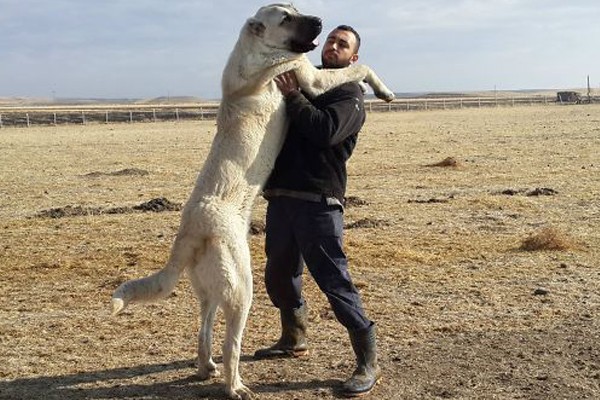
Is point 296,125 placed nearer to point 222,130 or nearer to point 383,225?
point 222,130

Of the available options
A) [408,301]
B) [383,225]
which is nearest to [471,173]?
[383,225]

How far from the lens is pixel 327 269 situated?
5.02 metres

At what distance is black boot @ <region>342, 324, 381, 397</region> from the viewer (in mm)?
4977

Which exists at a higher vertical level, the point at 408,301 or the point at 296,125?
the point at 296,125

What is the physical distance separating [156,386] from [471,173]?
13135 millimetres

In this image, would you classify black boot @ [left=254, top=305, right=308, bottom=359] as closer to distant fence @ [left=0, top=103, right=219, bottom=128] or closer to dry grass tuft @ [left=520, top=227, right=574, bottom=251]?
dry grass tuft @ [left=520, top=227, right=574, bottom=251]

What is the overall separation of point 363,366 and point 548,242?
194 inches

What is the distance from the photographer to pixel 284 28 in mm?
4887

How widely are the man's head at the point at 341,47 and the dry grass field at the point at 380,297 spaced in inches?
92.2

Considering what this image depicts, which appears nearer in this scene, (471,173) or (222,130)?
(222,130)

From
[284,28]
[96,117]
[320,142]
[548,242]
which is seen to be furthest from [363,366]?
[96,117]

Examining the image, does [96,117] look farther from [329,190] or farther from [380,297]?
[329,190]

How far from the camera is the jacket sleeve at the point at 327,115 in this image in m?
4.76

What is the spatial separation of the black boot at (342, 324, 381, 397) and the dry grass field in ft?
0.41
